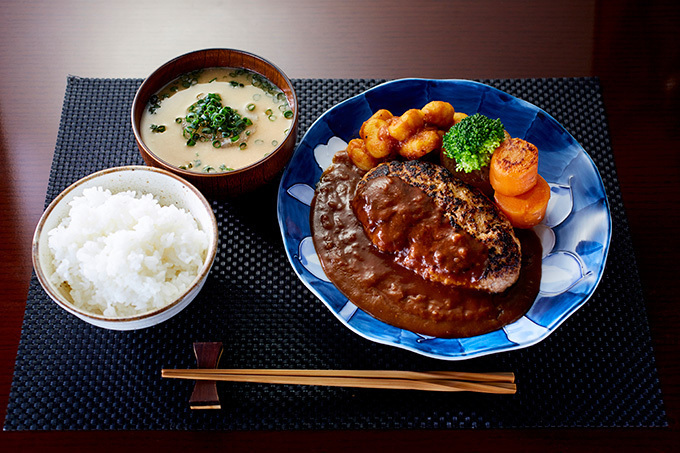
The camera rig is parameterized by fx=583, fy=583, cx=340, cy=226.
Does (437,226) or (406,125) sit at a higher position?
(406,125)

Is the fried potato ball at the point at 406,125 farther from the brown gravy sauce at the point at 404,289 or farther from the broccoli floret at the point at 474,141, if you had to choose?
the brown gravy sauce at the point at 404,289

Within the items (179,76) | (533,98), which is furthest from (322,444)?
(533,98)

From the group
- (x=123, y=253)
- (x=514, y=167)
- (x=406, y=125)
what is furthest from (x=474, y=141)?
(x=123, y=253)

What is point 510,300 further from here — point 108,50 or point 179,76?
point 108,50

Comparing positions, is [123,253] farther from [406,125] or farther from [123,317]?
[406,125]

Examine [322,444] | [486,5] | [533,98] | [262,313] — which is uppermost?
[486,5]

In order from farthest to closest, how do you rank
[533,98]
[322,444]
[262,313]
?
[533,98]
[262,313]
[322,444]

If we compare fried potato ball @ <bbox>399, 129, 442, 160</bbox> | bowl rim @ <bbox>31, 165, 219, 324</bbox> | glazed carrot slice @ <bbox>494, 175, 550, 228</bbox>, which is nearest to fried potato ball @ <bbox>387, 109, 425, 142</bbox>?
fried potato ball @ <bbox>399, 129, 442, 160</bbox>
